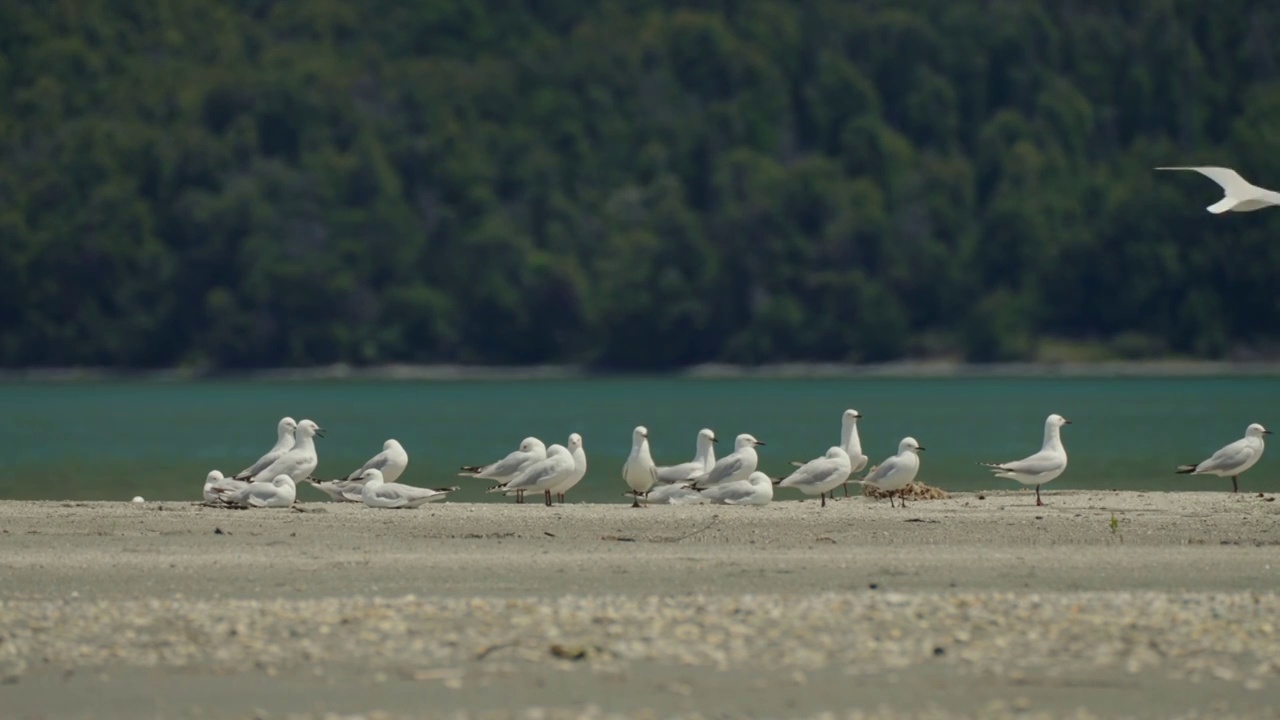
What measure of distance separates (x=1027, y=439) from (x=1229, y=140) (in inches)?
3102

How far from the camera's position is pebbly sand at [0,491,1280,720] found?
461 inches

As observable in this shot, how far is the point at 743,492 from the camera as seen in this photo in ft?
75.5

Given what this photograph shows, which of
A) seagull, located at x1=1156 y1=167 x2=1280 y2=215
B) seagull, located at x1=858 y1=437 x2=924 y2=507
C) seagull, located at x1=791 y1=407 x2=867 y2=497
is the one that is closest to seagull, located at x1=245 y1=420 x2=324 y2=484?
seagull, located at x1=791 y1=407 x2=867 y2=497

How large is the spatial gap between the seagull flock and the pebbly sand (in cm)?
270

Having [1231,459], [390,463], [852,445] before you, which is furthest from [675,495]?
[1231,459]

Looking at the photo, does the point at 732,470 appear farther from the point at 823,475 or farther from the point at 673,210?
the point at 673,210

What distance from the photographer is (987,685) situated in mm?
11883

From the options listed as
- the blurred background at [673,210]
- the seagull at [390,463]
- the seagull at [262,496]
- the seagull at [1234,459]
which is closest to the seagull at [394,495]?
the seagull at [262,496]

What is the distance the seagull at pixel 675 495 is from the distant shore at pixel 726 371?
89.7 m

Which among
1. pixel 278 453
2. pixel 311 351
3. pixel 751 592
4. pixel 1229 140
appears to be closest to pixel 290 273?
pixel 311 351

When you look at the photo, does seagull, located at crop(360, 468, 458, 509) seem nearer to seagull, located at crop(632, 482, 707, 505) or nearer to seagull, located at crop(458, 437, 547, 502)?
seagull, located at crop(458, 437, 547, 502)

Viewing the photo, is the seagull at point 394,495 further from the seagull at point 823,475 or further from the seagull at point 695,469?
the seagull at point 823,475

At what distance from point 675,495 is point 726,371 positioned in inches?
3776

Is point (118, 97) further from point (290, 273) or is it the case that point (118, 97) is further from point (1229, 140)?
point (1229, 140)
